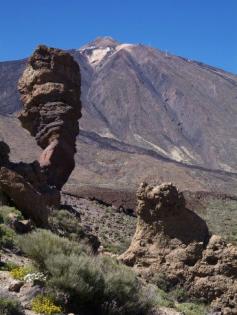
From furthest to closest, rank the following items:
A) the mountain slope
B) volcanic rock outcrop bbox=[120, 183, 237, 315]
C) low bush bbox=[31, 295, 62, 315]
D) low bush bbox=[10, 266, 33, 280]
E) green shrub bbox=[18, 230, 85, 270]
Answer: the mountain slope, volcanic rock outcrop bbox=[120, 183, 237, 315], green shrub bbox=[18, 230, 85, 270], low bush bbox=[10, 266, 33, 280], low bush bbox=[31, 295, 62, 315]

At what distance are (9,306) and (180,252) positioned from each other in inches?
230

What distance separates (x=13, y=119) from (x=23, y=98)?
6506cm

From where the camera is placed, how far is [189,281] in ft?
38.9

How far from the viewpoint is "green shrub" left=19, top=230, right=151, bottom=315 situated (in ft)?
26.1

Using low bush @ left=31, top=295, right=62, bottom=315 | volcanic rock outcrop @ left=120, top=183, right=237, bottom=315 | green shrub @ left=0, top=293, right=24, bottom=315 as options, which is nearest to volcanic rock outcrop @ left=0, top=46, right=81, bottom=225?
volcanic rock outcrop @ left=120, top=183, right=237, bottom=315

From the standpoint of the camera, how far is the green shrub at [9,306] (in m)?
6.61

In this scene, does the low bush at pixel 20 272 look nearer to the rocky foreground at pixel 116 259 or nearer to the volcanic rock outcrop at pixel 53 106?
the rocky foreground at pixel 116 259

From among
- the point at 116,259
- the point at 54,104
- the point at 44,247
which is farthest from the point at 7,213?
the point at 54,104

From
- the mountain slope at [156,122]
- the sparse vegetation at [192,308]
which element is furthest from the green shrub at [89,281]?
the mountain slope at [156,122]

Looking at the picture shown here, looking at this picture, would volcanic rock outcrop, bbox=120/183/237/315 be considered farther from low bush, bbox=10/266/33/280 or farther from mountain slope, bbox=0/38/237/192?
mountain slope, bbox=0/38/237/192

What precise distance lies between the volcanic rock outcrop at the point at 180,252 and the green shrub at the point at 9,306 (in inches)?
210

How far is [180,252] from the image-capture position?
1210cm

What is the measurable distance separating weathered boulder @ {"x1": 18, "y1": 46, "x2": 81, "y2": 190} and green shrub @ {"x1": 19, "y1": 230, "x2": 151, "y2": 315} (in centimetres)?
2411

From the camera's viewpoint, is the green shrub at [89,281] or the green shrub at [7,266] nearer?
the green shrub at [89,281]
